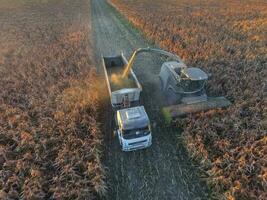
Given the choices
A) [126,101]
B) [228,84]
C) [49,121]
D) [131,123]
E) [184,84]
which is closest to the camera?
[131,123]

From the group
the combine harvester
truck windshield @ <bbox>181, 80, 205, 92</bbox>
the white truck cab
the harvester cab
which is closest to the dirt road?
the white truck cab

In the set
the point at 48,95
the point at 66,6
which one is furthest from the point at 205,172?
the point at 66,6

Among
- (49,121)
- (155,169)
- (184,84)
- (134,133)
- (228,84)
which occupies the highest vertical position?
(184,84)

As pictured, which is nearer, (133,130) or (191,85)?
(133,130)

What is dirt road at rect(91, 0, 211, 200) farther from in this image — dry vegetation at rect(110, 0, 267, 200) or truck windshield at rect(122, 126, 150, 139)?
truck windshield at rect(122, 126, 150, 139)

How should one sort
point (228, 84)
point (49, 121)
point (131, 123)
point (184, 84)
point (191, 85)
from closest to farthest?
point (131, 123) < point (49, 121) < point (191, 85) < point (184, 84) < point (228, 84)

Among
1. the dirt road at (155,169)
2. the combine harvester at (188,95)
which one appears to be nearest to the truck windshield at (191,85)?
the combine harvester at (188,95)

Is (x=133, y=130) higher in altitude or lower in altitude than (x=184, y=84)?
lower

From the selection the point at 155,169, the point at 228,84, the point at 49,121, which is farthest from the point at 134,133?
the point at 228,84

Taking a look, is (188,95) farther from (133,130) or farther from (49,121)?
(49,121)
